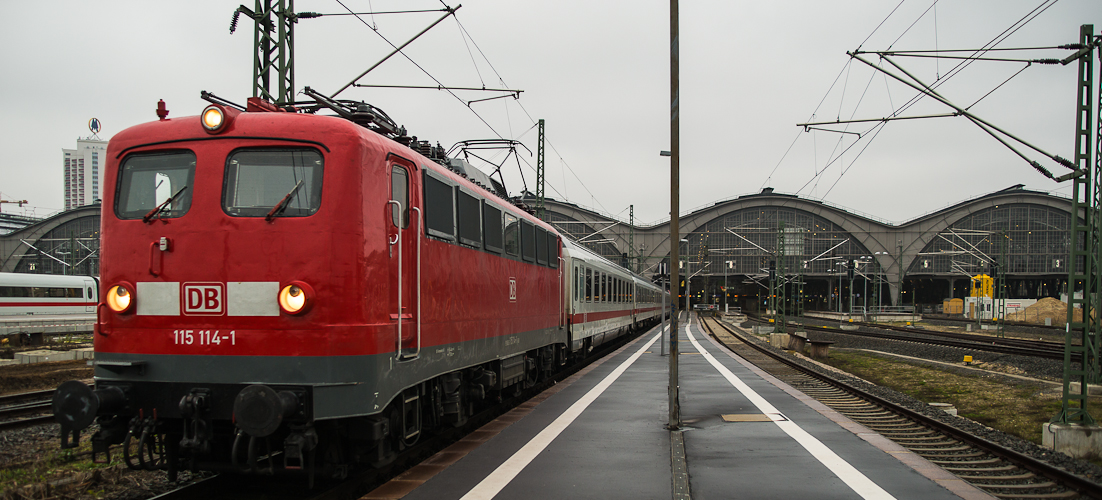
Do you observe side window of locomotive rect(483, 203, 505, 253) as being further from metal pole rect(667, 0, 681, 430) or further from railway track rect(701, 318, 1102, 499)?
railway track rect(701, 318, 1102, 499)

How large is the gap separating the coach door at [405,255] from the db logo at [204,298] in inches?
56.1

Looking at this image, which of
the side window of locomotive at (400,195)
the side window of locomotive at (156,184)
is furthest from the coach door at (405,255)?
the side window of locomotive at (156,184)

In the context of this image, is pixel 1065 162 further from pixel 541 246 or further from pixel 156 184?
pixel 156 184

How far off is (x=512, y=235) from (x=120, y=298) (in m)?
6.04

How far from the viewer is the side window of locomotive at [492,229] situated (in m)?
9.81

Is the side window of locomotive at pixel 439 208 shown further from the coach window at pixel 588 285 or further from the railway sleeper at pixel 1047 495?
the coach window at pixel 588 285

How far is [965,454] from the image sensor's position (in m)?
9.16

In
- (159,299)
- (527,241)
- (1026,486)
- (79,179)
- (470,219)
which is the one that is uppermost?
(79,179)

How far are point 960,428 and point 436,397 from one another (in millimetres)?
7896

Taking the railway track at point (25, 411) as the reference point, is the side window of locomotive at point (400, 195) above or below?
above

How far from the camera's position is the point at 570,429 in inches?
396

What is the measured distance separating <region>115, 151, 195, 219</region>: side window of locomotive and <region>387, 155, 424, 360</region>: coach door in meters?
1.76

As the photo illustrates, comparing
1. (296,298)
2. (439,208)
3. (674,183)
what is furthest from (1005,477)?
(296,298)

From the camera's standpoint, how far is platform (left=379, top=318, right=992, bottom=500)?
6875 millimetres
